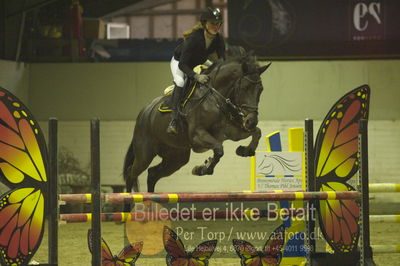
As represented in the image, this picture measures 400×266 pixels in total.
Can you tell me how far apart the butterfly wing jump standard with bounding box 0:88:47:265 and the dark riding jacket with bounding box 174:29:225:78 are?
158 cm

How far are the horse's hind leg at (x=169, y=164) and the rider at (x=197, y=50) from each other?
56 cm

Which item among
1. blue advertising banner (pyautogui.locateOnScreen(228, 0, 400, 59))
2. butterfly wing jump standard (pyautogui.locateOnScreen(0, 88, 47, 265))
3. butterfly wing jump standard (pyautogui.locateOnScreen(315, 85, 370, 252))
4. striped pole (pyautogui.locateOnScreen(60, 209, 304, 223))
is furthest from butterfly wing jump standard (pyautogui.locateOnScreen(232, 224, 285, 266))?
blue advertising banner (pyautogui.locateOnScreen(228, 0, 400, 59))

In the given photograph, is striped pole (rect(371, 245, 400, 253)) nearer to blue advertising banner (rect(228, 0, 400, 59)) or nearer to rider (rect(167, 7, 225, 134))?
rider (rect(167, 7, 225, 134))

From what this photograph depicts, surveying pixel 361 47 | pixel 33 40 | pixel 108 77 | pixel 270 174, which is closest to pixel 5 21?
pixel 33 40

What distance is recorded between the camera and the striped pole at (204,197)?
3.56 meters

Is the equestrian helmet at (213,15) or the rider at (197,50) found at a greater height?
the equestrian helmet at (213,15)

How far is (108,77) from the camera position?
30.3ft

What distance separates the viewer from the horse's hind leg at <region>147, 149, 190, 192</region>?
5.43 metres

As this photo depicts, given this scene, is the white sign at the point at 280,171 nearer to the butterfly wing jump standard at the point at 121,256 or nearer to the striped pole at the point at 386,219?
the striped pole at the point at 386,219

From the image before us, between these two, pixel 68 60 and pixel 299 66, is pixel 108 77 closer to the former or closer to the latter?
pixel 68 60

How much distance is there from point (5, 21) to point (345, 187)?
6.53 metres

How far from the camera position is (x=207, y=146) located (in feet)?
15.1

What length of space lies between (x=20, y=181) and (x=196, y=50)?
1865mm

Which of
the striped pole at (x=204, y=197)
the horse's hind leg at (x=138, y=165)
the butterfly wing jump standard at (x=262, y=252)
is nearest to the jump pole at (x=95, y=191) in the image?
the striped pole at (x=204, y=197)
